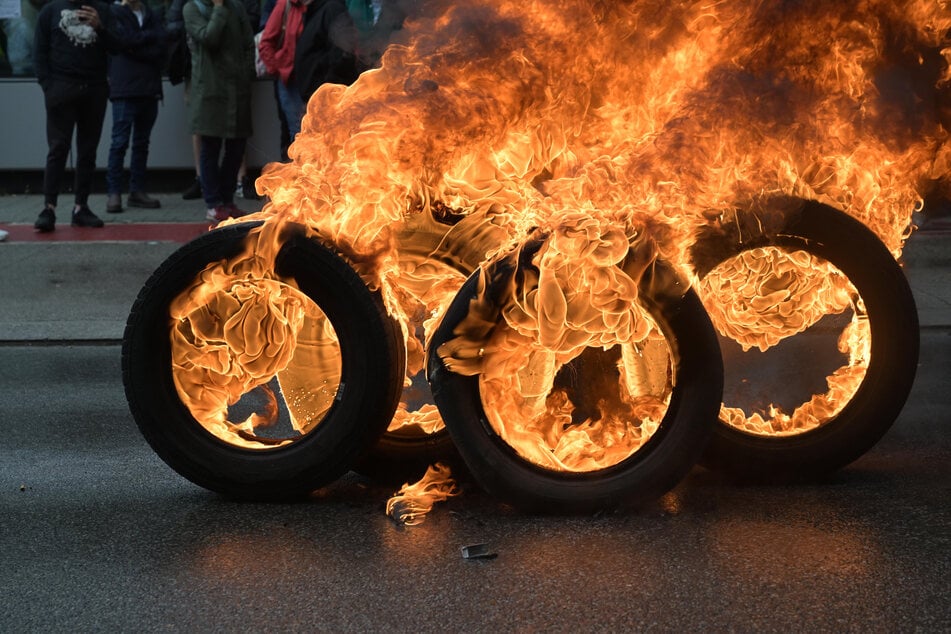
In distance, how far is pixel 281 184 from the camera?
4.89 m

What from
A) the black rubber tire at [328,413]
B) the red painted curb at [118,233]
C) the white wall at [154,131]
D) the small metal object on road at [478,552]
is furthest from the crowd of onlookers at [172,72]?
the small metal object on road at [478,552]

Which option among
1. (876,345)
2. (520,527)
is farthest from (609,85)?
(520,527)

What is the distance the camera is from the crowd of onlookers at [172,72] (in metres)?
10.8

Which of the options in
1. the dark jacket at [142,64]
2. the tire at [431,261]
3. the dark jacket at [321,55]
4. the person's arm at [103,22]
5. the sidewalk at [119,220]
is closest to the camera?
the tire at [431,261]

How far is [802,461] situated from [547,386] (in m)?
1.07

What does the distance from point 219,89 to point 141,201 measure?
174cm

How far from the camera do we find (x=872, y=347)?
15.8 feet

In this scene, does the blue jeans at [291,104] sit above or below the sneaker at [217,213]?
above

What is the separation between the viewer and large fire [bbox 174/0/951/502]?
15.4 feet

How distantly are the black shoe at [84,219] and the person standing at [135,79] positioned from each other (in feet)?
2.21

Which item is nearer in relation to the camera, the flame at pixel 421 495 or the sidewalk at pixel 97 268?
the flame at pixel 421 495

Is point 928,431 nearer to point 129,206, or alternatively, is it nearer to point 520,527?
point 520,527

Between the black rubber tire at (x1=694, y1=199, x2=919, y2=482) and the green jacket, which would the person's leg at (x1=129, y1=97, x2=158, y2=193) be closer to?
the green jacket

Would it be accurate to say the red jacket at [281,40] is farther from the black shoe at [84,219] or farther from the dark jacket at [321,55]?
the black shoe at [84,219]
